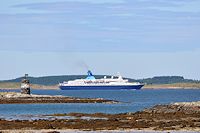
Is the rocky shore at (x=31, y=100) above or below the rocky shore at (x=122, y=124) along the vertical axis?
above

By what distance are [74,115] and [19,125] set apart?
17.2 metres

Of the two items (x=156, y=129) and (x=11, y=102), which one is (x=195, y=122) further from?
(x=11, y=102)

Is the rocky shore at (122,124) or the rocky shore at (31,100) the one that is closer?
the rocky shore at (122,124)

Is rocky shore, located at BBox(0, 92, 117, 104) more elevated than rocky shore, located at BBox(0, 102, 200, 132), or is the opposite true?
rocky shore, located at BBox(0, 92, 117, 104)

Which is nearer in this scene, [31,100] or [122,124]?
[122,124]

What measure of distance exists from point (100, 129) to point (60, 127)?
3.62 meters

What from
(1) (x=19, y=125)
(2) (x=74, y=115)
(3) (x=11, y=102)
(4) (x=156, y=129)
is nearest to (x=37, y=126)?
(1) (x=19, y=125)

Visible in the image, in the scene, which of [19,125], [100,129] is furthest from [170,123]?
[19,125]

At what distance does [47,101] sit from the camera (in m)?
126

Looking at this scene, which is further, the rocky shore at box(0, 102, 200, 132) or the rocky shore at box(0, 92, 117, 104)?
the rocky shore at box(0, 92, 117, 104)

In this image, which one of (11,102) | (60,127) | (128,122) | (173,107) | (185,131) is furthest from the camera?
(11,102)

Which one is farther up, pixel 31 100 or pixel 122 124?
pixel 31 100

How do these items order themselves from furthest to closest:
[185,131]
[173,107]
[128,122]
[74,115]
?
[173,107]
[74,115]
[128,122]
[185,131]

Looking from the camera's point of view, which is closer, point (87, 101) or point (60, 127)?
point (60, 127)
